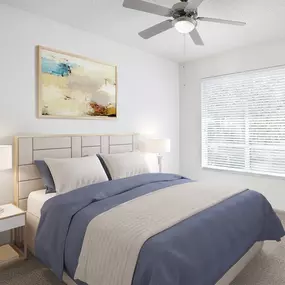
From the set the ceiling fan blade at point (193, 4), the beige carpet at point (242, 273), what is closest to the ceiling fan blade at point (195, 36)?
the ceiling fan blade at point (193, 4)

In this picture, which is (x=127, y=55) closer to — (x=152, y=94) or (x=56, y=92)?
(x=152, y=94)

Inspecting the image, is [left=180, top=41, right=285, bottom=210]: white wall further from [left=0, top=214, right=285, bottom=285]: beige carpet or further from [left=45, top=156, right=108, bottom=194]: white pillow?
[left=45, top=156, right=108, bottom=194]: white pillow

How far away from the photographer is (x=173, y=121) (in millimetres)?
4777

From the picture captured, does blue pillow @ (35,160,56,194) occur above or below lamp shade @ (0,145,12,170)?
below

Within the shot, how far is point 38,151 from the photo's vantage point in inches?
110

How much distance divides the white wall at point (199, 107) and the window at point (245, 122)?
110mm

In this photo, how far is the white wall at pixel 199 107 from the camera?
3721mm

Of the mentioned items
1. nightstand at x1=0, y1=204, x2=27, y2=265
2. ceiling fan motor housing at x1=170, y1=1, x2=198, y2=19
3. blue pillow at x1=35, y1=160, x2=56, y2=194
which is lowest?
nightstand at x1=0, y1=204, x2=27, y2=265

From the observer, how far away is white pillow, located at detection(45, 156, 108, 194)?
254 cm

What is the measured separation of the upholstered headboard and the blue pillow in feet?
0.32

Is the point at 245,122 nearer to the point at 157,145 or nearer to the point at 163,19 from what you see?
the point at 157,145

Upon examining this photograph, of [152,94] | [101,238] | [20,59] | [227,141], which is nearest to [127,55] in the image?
[152,94]

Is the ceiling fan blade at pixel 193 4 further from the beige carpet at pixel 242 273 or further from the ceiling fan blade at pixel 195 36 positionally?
the beige carpet at pixel 242 273

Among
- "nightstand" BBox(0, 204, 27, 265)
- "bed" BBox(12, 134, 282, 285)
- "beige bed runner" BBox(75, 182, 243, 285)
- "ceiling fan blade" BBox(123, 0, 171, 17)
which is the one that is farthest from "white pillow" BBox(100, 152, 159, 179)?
"ceiling fan blade" BBox(123, 0, 171, 17)
